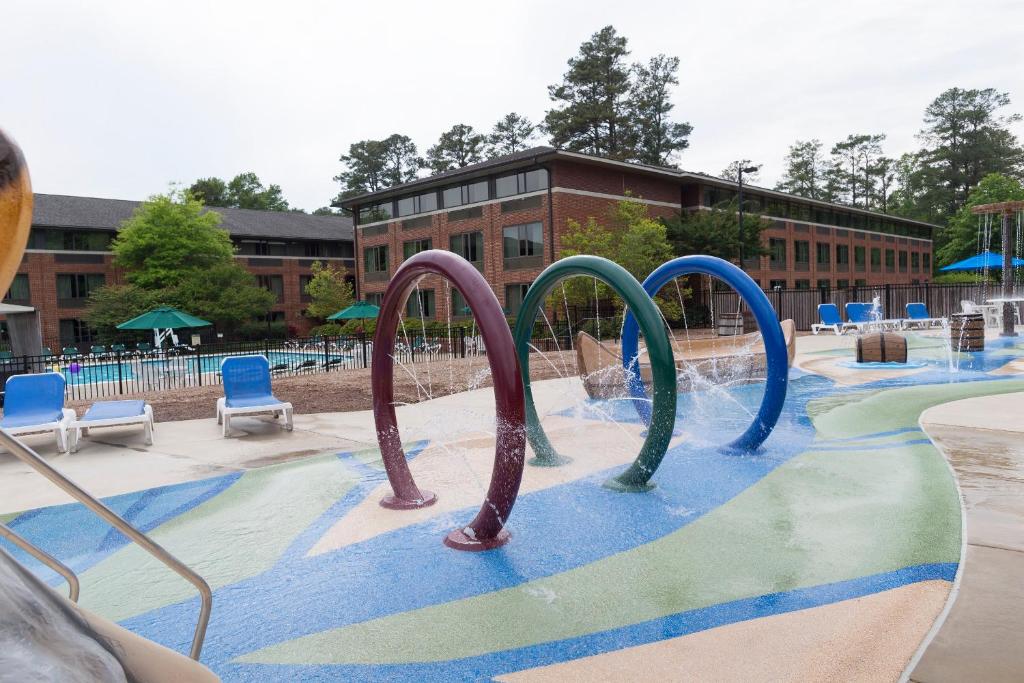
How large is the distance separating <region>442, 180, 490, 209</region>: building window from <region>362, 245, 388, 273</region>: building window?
7.64 m

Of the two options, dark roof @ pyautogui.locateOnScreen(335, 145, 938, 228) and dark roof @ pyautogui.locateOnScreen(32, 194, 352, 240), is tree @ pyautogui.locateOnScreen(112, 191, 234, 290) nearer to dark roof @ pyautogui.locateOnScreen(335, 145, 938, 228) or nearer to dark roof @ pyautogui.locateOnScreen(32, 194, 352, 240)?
dark roof @ pyautogui.locateOnScreen(32, 194, 352, 240)

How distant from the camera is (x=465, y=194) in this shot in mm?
41406

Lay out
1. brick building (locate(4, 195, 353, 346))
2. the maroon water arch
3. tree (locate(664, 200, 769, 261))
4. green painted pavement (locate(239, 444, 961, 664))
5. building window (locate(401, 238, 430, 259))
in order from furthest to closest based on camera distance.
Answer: brick building (locate(4, 195, 353, 346)), building window (locate(401, 238, 430, 259)), tree (locate(664, 200, 769, 261)), the maroon water arch, green painted pavement (locate(239, 444, 961, 664))

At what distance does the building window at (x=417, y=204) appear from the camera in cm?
4378

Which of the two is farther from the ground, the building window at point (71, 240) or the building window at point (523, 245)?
the building window at point (71, 240)

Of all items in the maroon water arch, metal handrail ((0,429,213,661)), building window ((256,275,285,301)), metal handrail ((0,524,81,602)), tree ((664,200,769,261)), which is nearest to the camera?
metal handrail ((0,429,213,661))

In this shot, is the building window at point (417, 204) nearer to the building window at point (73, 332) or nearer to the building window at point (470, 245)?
the building window at point (470, 245)

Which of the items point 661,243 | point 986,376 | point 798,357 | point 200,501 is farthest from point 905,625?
point 661,243

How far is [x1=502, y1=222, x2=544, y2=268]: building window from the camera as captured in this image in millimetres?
37281

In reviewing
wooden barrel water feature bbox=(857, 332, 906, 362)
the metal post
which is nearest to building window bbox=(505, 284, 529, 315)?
the metal post

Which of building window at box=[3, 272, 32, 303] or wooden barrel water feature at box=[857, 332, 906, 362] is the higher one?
building window at box=[3, 272, 32, 303]

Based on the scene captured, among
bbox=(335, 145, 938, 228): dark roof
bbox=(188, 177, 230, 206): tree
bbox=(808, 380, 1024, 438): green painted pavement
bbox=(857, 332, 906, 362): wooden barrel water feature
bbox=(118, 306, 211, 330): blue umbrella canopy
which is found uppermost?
bbox=(188, 177, 230, 206): tree

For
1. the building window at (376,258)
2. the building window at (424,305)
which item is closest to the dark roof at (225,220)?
the building window at (376,258)

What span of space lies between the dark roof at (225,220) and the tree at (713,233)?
32.4 m
